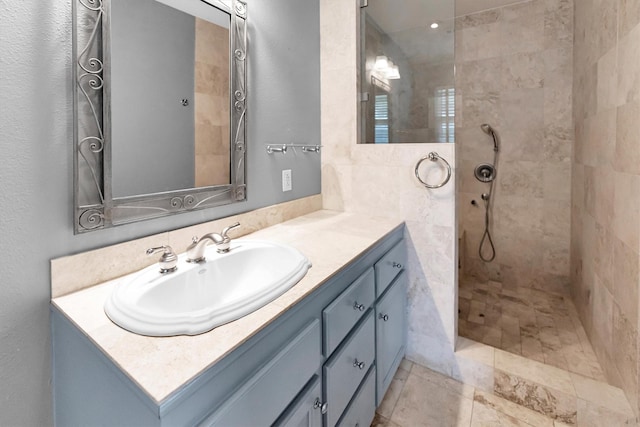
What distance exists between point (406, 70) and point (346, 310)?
1.48m

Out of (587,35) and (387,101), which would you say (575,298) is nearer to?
(587,35)

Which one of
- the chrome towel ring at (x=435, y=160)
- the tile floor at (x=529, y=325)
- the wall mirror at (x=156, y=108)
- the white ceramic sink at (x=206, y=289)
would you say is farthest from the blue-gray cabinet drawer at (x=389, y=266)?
the tile floor at (x=529, y=325)

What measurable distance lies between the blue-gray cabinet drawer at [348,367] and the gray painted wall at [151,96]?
85 cm

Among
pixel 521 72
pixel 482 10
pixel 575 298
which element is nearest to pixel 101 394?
pixel 575 298

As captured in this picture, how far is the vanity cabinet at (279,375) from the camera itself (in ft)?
1.94

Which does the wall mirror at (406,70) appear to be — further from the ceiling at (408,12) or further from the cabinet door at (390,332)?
the cabinet door at (390,332)

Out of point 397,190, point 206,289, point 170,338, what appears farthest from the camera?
point 397,190

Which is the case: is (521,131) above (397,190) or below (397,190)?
above

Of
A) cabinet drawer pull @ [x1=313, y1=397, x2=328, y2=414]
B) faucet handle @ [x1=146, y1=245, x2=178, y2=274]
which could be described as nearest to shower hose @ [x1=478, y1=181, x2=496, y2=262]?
cabinet drawer pull @ [x1=313, y1=397, x2=328, y2=414]

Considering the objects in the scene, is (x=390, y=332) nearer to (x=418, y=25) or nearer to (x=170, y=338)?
(x=170, y=338)

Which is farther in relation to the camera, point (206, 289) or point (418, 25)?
point (418, 25)

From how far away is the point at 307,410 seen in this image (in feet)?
2.87

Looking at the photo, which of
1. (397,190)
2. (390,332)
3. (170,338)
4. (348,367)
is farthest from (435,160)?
(170,338)

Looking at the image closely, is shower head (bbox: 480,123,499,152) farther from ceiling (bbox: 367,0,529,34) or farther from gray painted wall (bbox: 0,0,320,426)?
gray painted wall (bbox: 0,0,320,426)
